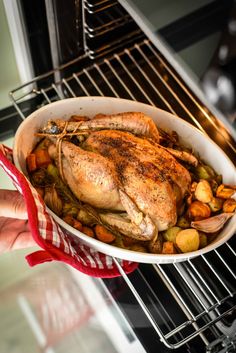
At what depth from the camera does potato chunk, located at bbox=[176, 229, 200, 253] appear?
101 centimetres

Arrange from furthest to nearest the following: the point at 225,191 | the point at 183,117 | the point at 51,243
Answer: the point at 183,117
the point at 225,191
the point at 51,243

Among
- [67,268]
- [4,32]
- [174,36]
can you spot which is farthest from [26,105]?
[174,36]

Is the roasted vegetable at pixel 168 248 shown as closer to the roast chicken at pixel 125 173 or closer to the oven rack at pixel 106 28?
the roast chicken at pixel 125 173

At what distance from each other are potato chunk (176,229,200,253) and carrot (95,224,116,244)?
0.46ft

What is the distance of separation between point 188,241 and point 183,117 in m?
0.42

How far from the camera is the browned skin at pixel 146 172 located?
999 millimetres

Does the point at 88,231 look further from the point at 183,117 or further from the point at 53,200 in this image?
the point at 183,117

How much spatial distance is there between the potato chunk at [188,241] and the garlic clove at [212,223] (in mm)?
18

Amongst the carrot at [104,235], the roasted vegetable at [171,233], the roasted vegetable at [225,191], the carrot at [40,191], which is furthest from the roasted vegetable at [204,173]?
the carrot at [40,191]

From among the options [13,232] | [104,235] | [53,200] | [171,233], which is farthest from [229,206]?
[13,232]

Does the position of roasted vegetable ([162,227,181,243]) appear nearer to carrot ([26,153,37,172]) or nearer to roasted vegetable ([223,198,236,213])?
roasted vegetable ([223,198,236,213])

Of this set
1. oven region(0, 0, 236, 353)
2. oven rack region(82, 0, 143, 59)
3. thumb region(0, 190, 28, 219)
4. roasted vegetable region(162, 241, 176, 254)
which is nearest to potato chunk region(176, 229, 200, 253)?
roasted vegetable region(162, 241, 176, 254)

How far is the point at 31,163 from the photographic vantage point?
43.0 inches

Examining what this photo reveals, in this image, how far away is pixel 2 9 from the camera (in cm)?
117
